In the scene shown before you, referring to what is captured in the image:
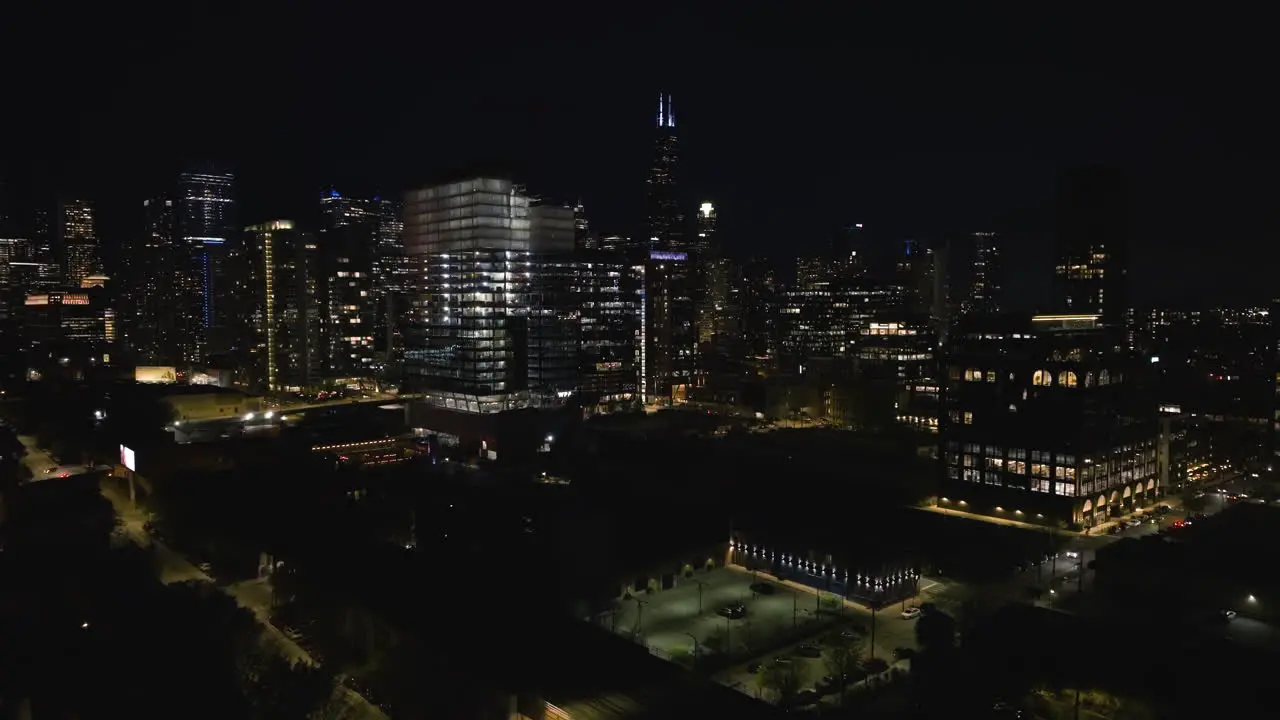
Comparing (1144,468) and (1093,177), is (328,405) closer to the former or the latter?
(1144,468)

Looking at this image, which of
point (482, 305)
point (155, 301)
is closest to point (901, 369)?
point (482, 305)

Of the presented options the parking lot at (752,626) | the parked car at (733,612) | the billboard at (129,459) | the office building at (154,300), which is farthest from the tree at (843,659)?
the office building at (154,300)

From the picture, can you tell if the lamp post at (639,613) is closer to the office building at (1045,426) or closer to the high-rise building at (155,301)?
the office building at (1045,426)

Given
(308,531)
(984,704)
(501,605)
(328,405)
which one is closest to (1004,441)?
(984,704)

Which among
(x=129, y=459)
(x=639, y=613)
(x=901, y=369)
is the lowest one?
(x=639, y=613)

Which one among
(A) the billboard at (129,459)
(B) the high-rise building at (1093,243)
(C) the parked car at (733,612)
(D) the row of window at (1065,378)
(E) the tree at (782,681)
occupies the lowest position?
(C) the parked car at (733,612)

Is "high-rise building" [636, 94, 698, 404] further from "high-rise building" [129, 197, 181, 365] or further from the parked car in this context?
"high-rise building" [129, 197, 181, 365]

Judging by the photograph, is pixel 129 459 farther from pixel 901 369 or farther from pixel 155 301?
pixel 155 301
